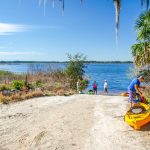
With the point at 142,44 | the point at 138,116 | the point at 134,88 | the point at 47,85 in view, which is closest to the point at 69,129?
the point at 138,116

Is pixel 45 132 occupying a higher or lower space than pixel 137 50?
lower

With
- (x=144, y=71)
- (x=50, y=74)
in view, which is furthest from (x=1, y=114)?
(x=50, y=74)

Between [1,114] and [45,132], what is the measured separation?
463 centimetres

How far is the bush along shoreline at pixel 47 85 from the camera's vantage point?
2281 cm

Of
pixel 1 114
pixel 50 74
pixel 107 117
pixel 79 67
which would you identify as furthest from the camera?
pixel 50 74

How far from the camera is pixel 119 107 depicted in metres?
16.6

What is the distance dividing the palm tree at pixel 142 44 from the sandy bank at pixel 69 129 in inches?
95.4

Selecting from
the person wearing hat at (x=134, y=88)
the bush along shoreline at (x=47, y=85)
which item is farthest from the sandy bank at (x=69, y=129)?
the bush along shoreline at (x=47, y=85)

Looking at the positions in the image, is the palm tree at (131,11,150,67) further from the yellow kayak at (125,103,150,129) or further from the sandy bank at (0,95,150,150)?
the yellow kayak at (125,103,150,129)

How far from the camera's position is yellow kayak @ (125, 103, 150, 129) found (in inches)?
464

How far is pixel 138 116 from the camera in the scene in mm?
12117

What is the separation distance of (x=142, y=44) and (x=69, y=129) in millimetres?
7685

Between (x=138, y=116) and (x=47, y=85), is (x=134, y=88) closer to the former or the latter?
(x=138, y=116)

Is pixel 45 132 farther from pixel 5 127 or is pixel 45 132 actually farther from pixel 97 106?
pixel 97 106
